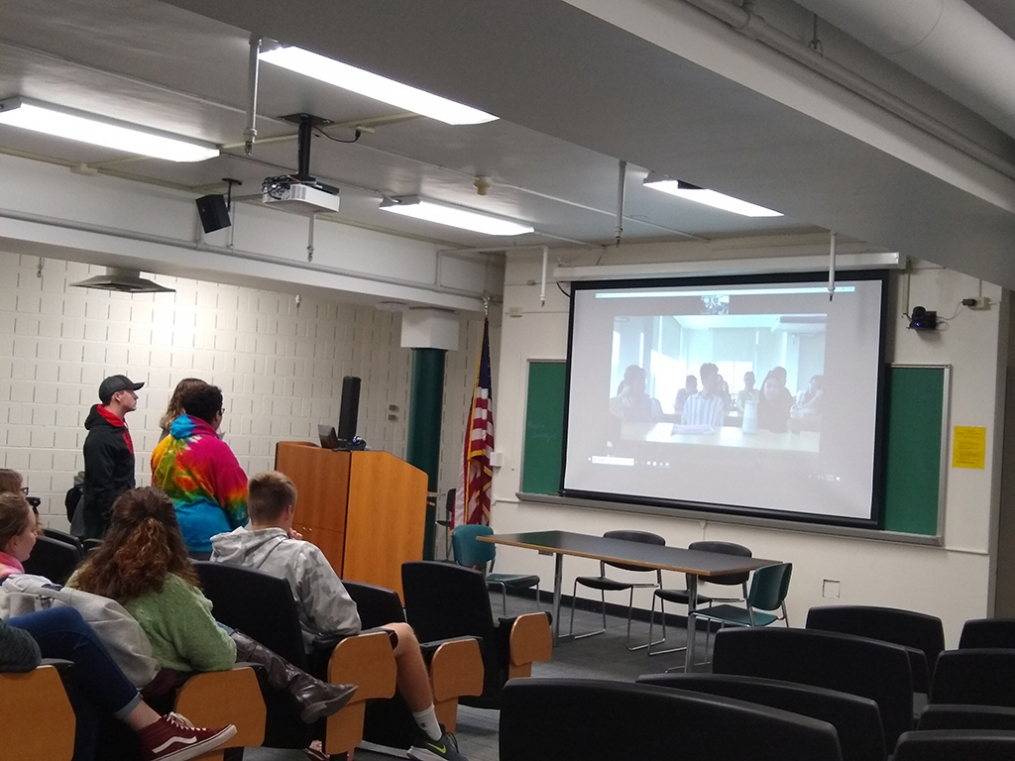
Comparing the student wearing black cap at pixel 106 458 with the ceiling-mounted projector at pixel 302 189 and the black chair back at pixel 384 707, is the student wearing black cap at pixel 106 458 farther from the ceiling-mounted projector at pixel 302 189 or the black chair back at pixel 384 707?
the black chair back at pixel 384 707

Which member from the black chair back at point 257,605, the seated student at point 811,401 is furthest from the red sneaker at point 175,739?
the seated student at point 811,401

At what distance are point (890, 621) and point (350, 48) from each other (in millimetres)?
2769

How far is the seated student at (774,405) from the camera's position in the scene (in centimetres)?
781

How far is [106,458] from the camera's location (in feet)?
19.0

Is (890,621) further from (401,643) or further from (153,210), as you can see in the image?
(153,210)

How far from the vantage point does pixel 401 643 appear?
3.97 metres

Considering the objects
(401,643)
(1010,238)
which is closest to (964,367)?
(1010,238)

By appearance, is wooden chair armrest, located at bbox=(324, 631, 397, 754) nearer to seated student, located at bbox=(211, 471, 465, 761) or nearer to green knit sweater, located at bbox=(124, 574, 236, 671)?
seated student, located at bbox=(211, 471, 465, 761)

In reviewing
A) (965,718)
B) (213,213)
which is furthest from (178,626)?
(213,213)

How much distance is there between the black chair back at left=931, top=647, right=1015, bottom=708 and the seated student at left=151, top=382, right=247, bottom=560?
2.89 meters

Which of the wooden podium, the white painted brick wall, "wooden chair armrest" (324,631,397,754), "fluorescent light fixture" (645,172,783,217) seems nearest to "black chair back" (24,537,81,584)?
"wooden chair armrest" (324,631,397,754)

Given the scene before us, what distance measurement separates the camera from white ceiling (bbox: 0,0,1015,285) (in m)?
2.88

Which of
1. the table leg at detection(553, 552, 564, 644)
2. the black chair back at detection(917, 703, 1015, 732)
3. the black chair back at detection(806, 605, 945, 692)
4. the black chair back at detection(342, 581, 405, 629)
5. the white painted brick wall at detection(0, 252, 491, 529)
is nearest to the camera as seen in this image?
the black chair back at detection(917, 703, 1015, 732)

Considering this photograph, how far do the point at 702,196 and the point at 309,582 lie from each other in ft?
12.2
